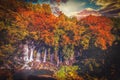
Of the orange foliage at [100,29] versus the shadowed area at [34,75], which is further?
the orange foliage at [100,29]

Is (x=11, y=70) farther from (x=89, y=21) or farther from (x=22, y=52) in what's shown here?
(x=89, y=21)

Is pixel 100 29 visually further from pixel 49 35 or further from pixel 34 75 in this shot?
pixel 34 75

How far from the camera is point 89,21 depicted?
8.46 meters

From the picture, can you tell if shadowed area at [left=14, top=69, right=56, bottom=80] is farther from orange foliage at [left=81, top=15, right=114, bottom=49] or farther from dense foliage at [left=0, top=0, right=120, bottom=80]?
orange foliage at [left=81, top=15, right=114, bottom=49]

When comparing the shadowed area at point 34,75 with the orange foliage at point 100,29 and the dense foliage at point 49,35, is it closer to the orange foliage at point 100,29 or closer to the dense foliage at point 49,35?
the dense foliage at point 49,35

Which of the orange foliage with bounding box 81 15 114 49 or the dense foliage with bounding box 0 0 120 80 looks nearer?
the dense foliage with bounding box 0 0 120 80

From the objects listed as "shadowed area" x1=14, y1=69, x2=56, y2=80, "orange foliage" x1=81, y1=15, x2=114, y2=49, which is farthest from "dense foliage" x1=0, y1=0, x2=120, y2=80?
"shadowed area" x1=14, y1=69, x2=56, y2=80

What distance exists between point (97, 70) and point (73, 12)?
221 centimetres

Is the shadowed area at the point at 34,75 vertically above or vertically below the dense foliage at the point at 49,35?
below

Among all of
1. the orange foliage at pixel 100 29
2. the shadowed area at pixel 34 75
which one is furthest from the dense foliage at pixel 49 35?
the shadowed area at pixel 34 75

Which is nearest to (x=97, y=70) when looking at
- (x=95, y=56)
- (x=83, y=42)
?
(x=95, y=56)

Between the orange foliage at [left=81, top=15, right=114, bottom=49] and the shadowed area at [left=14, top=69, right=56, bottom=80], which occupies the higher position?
the orange foliage at [left=81, top=15, right=114, bottom=49]

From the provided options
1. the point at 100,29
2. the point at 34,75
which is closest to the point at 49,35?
the point at 34,75

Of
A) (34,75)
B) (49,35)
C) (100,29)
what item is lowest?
(34,75)
